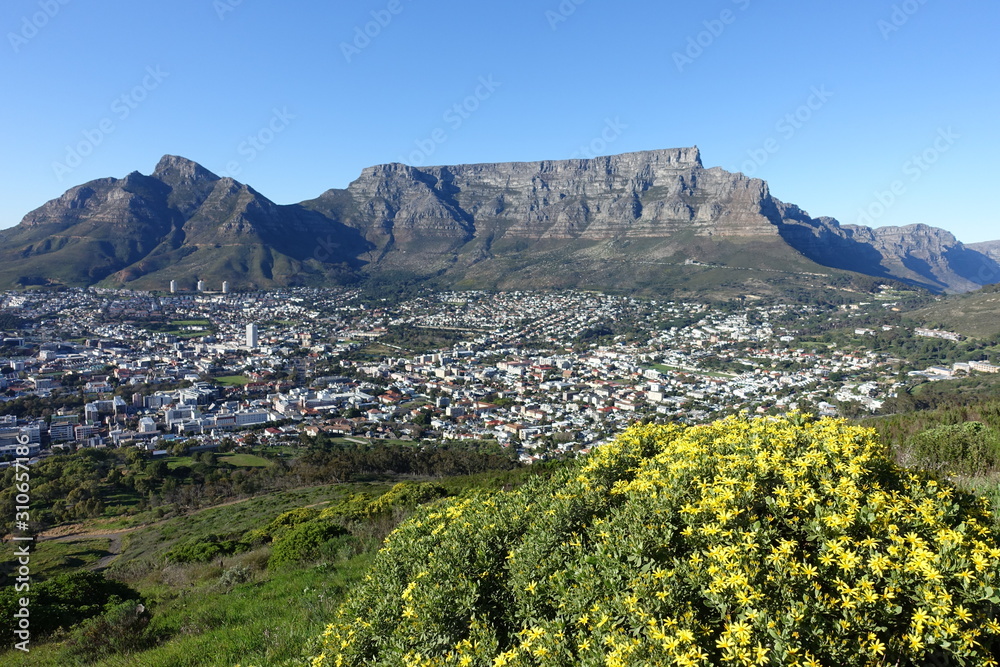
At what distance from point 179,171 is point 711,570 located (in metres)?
198

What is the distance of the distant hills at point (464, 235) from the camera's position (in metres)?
118

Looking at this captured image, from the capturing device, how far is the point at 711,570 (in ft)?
8.34

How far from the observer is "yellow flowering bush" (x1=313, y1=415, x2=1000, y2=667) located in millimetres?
2330

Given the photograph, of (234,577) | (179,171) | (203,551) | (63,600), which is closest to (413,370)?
(203,551)

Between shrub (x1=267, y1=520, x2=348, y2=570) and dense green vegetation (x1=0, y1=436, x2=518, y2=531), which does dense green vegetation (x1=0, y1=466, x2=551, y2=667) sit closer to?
shrub (x1=267, y1=520, x2=348, y2=570)

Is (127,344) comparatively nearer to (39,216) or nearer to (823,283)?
(39,216)

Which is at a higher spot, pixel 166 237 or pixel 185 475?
pixel 166 237

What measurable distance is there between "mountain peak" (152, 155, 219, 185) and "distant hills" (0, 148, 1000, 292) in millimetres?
442

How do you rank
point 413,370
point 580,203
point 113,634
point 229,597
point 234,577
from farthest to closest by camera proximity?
1. point 580,203
2. point 413,370
3. point 234,577
4. point 229,597
5. point 113,634

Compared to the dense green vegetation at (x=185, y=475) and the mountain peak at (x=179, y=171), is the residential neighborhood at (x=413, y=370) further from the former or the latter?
the mountain peak at (x=179, y=171)

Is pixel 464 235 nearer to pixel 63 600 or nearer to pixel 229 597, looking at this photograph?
pixel 63 600

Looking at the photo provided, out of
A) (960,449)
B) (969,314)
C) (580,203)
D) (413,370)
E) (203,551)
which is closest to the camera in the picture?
(960,449)

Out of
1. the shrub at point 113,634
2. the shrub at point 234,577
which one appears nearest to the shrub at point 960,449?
the shrub at point 113,634

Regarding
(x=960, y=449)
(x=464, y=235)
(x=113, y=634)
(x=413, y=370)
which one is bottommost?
(x=413, y=370)
